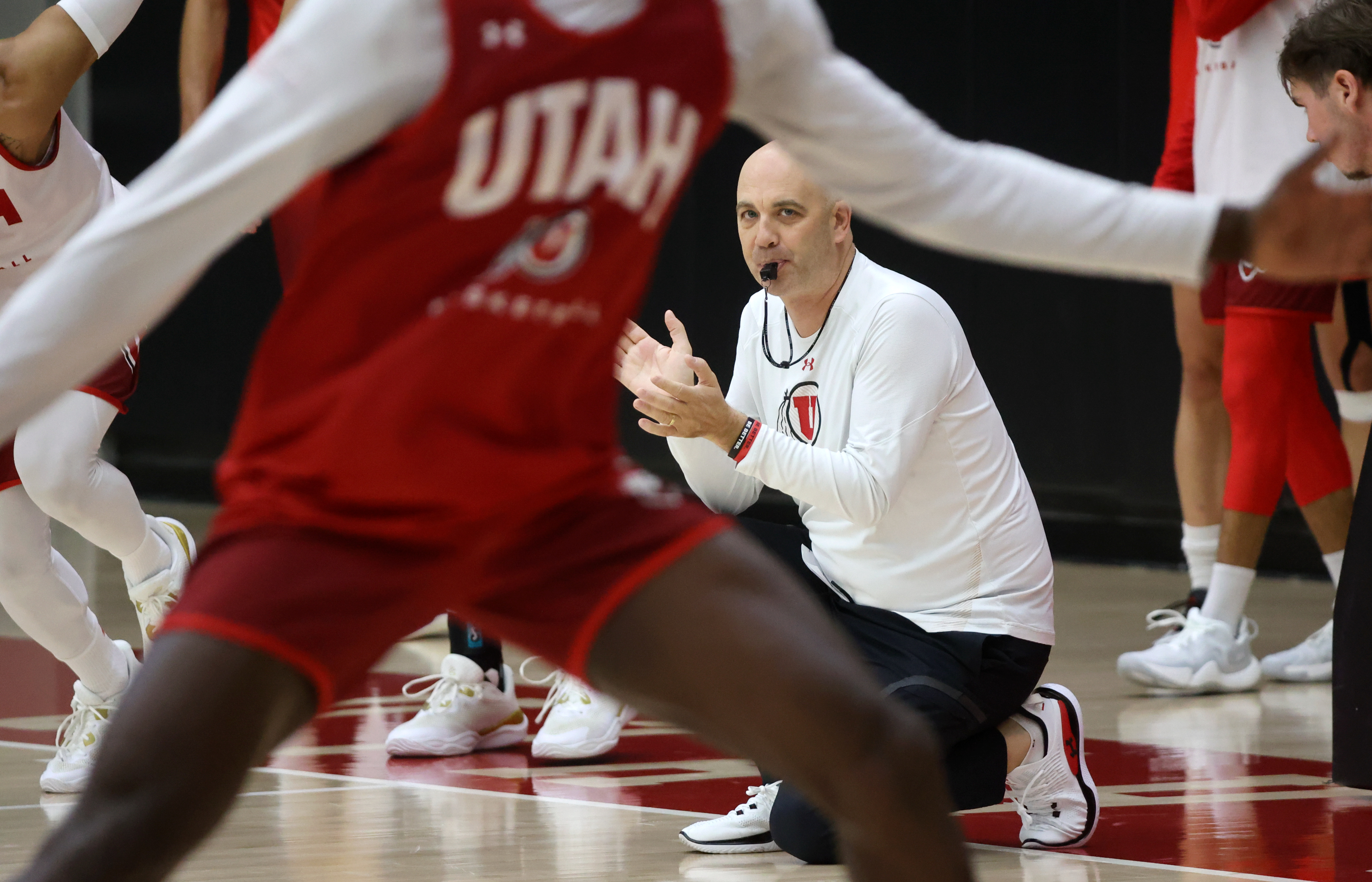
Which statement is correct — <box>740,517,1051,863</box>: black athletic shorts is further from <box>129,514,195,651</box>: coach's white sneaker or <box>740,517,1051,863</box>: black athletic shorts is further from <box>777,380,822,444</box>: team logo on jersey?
<box>129,514,195,651</box>: coach's white sneaker

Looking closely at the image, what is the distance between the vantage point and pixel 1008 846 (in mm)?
3234

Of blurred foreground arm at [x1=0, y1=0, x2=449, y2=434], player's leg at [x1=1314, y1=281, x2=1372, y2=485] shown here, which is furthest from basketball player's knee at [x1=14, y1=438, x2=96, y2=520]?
player's leg at [x1=1314, y1=281, x2=1372, y2=485]

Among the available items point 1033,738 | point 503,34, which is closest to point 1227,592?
point 1033,738

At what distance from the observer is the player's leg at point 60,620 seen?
3695 millimetres

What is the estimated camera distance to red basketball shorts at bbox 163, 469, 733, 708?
1.57 meters

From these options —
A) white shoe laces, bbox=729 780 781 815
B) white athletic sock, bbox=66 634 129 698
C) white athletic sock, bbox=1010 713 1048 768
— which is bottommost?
white shoe laces, bbox=729 780 781 815

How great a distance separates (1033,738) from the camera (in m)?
3.22

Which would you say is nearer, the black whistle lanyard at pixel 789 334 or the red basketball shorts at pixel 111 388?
the black whistle lanyard at pixel 789 334

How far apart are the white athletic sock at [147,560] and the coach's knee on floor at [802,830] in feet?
5.66

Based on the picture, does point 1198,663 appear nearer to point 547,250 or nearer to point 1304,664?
point 1304,664

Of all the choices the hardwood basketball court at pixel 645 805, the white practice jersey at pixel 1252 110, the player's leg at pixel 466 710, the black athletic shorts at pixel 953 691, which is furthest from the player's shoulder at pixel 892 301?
the white practice jersey at pixel 1252 110

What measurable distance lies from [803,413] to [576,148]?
1.76 m

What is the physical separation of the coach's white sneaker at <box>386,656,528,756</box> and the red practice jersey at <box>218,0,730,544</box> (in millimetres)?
2524

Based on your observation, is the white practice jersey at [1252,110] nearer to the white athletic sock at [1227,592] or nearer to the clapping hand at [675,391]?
the white athletic sock at [1227,592]
